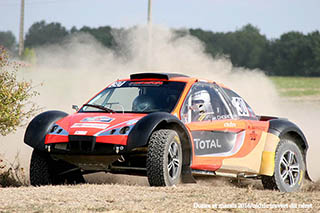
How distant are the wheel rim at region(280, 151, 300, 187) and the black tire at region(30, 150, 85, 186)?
3.32 meters

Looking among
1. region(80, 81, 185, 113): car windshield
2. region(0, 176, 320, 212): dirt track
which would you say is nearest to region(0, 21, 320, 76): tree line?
region(80, 81, 185, 113): car windshield

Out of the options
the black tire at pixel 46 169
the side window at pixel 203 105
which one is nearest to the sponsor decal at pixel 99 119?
the black tire at pixel 46 169

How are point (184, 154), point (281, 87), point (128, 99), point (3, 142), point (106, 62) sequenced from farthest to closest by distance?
point (281, 87) < point (106, 62) < point (3, 142) < point (128, 99) < point (184, 154)

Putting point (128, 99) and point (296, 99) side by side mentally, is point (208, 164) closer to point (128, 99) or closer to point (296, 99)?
point (128, 99)

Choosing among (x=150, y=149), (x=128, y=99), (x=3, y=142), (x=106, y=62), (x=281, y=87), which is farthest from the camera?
(x=281, y=87)

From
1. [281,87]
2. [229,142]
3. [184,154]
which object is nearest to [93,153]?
[184,154]

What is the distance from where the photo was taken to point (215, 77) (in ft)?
90.0

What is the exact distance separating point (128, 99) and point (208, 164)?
4.94ft

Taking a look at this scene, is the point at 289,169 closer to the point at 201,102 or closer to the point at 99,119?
the point at 201,102

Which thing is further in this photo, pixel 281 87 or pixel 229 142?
pixel 281 87

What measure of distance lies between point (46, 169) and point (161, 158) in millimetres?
1771

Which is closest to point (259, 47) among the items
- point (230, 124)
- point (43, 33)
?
point (43, 33)

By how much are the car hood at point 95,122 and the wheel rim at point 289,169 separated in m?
2.79

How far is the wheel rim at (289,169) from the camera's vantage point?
32.4ft
